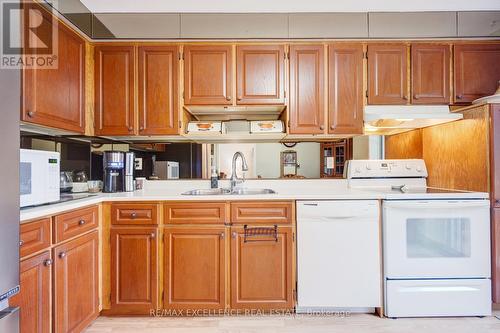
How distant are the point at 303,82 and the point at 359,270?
58.9 inches

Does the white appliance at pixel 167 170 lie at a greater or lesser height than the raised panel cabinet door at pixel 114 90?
lesser

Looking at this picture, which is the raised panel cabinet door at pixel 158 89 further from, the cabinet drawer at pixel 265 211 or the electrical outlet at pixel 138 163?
the cabinet drawer at pixel 265 211

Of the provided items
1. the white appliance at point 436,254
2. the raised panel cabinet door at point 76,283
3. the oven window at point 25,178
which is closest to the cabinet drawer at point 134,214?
the raised panel cabinet door at point 76,283

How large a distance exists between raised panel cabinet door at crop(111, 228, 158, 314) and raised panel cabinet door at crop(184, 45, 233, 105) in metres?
1.10

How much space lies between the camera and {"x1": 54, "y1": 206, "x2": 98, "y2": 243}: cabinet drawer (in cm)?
159

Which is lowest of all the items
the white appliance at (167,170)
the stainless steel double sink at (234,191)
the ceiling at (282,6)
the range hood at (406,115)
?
the stainless steel double sink at (234,191)

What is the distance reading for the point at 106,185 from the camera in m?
2.39

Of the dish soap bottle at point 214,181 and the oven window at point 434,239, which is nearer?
the oven window at point 434,239

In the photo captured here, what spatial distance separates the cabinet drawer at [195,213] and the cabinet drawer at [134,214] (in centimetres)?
10

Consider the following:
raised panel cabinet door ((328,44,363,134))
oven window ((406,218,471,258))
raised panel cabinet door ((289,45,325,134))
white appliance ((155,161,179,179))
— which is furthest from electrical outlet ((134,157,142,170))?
oven window ((406,218,471,258))

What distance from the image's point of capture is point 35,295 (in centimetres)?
Answer: 141

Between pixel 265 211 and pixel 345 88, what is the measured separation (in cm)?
121

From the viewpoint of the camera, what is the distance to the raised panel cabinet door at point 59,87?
1.72 metres

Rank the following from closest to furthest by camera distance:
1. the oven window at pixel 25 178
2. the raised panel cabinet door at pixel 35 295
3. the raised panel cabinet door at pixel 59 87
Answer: the raised panel cabinet door at pixel 35 295, the oven window at pixel 25 178, the raised panel cabinet door at pixel 59 87
